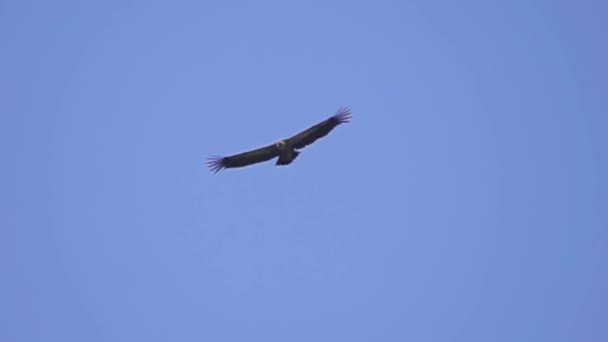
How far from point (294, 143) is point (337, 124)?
1.31 m

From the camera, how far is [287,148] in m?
37.1

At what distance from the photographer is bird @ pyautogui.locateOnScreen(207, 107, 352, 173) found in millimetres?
36781

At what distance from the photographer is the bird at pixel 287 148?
36781 mm

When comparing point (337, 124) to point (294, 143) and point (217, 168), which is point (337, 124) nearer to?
point (294, 143)

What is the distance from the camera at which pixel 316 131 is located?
36938 mm

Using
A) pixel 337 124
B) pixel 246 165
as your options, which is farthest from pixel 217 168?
pixel 337 124

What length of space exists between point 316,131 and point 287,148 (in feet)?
3.03

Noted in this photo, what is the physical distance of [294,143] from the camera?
37.1 m

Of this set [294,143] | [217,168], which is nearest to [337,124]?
[294,143]

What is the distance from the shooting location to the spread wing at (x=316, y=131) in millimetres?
36750

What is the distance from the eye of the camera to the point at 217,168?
3797 cm

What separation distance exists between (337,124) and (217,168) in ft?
12.2

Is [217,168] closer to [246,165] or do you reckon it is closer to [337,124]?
[246,165]
